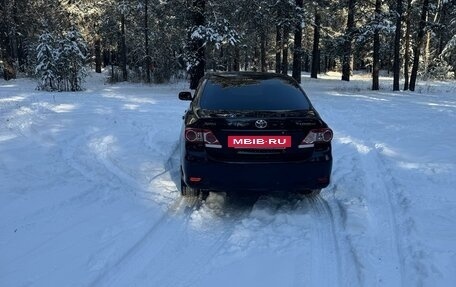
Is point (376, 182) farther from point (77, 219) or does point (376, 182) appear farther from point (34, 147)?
point (34, 147)

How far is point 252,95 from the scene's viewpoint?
6410mm

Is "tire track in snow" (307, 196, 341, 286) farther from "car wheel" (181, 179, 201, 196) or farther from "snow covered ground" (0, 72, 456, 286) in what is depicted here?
"car wheel" (181, 179, 201, 196)

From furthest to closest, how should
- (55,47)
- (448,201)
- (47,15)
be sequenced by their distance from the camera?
(47,15)
(55,47)
(448,201)

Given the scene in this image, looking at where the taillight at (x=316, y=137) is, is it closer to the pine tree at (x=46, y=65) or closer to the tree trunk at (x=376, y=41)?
the pine tree at (x=46, y=65)

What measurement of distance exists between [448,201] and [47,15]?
3358 centimetres

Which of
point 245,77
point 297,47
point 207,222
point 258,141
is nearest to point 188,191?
point 207,222

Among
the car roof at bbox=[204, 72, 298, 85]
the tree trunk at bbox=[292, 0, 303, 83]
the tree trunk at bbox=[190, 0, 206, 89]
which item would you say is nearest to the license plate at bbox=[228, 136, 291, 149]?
the car roof at bbox=[204, 72, 298, 85]

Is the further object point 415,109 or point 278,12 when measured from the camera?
point 278,12

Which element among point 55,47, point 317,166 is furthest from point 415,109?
point 55,47

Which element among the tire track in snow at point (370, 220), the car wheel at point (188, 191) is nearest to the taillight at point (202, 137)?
the car wheel at point (188, 191)

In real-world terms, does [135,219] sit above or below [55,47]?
below

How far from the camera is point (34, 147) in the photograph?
30.9 feet

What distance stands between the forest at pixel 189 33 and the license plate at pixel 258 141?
1676 cm

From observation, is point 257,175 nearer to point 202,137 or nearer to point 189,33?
point 202,137
